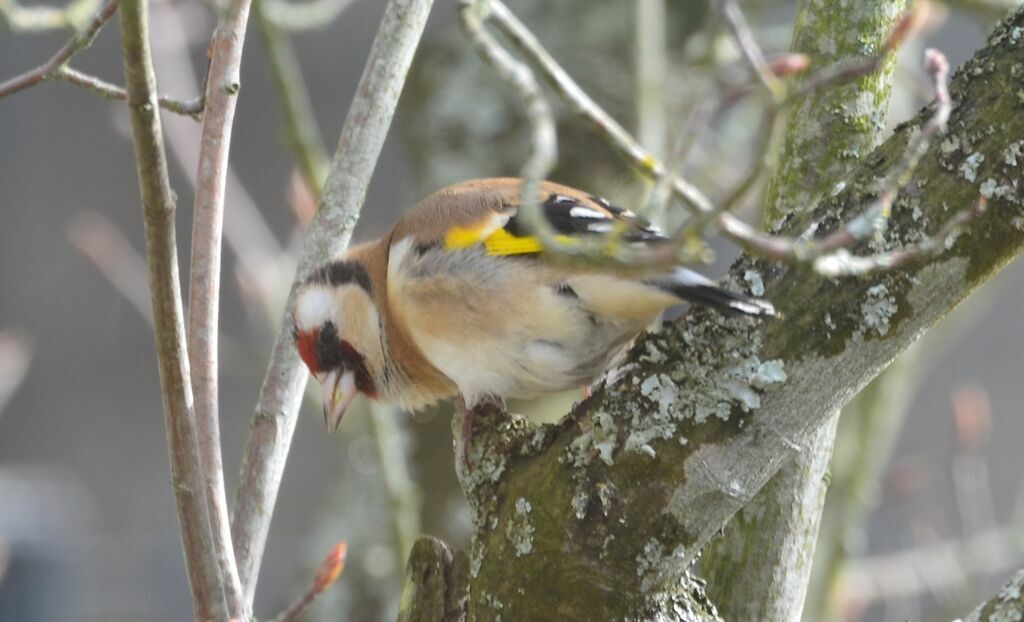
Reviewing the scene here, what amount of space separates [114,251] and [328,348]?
4.21m

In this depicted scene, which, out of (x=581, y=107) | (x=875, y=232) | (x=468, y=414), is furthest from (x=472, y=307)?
(x=875, y=232)

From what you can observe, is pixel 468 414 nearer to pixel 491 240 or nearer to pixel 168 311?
pixel 491 240

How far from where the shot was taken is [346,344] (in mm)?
3039

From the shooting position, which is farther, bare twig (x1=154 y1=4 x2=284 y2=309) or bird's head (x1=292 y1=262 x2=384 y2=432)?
bare twig (x1=154 y1=4 x2=284 y2=309)

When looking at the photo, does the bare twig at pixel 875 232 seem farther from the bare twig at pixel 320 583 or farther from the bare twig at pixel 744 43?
the bare twig at pixel 320 583

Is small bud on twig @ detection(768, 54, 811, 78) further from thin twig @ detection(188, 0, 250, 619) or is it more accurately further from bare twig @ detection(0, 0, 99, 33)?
bare twig @ detection(0, 0, 99, 33)

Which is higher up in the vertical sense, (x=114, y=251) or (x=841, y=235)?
(x=114, y=251)

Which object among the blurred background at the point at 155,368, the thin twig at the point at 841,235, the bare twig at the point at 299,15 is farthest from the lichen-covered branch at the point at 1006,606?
the blurred background at the point at 155,368

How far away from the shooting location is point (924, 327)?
1750 mm

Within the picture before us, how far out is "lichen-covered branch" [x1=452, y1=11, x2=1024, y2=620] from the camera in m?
1.71

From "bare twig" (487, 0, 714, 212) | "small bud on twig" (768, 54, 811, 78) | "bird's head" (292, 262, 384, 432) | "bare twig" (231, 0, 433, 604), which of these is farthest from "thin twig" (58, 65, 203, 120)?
"small bud on twig" (768, 54, 811, 78)

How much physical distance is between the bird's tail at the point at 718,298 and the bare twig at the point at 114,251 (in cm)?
469

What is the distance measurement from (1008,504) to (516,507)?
6.67 metres

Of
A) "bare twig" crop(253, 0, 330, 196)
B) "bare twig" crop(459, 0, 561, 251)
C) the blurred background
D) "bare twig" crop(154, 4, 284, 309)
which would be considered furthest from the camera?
the blurred background
